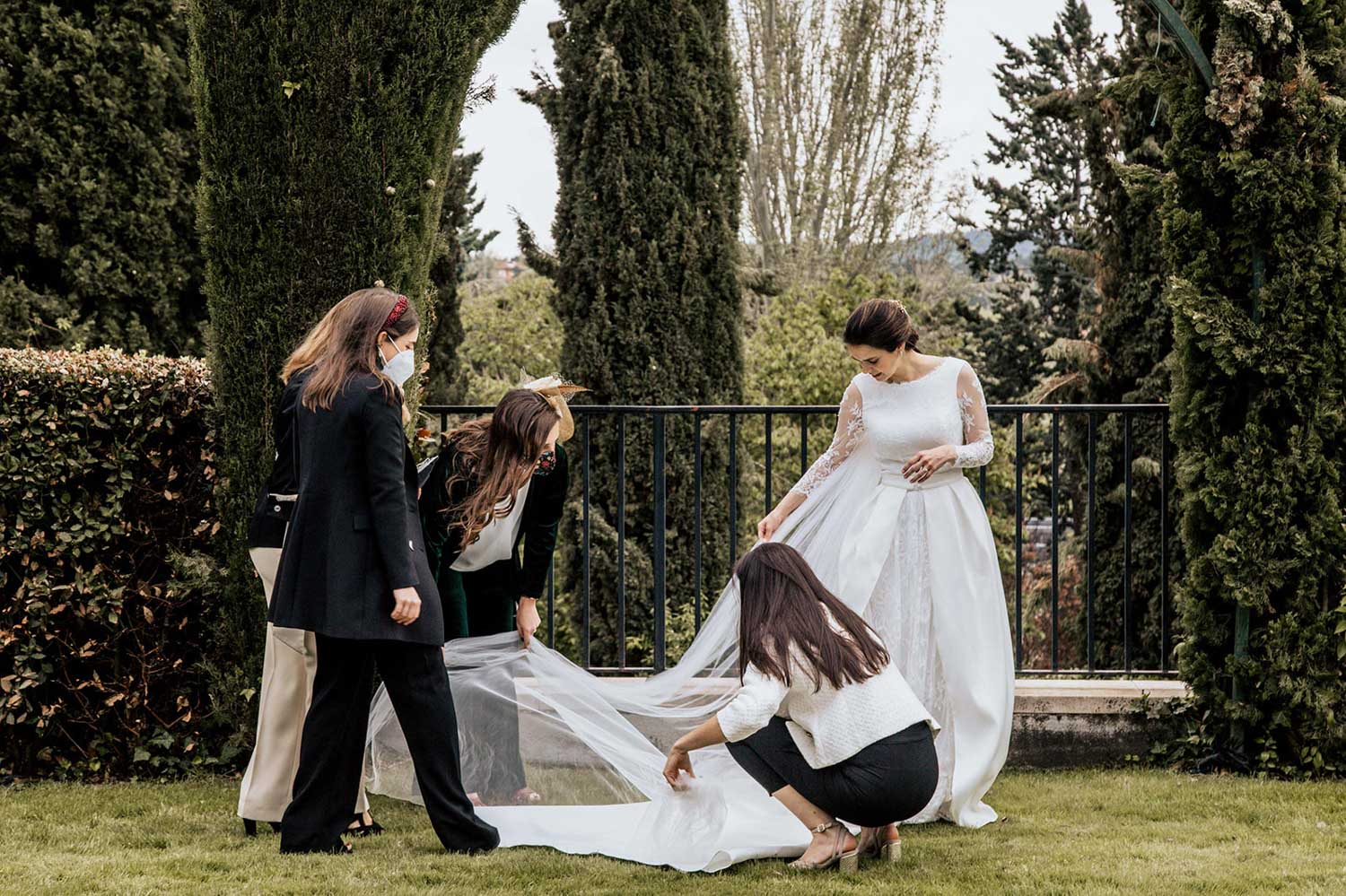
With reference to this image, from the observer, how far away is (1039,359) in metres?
20.1

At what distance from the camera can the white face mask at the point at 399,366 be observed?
413cm

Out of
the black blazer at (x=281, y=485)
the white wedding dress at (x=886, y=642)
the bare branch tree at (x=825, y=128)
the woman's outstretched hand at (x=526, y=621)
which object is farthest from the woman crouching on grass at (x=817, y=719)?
the bare branch tree at (x=825, y=128)

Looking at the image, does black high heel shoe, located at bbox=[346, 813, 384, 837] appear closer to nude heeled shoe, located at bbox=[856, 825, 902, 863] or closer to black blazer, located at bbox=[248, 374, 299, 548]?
black blazer, located at bbox=[248, 374, 299, 548]

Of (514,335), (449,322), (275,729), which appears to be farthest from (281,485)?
(514,335)

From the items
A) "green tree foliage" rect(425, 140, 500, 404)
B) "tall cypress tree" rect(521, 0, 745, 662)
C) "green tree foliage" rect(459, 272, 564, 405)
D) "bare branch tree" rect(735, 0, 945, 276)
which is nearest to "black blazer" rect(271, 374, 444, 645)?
"tall cypress tree" rect(521, 0, 745, 662)

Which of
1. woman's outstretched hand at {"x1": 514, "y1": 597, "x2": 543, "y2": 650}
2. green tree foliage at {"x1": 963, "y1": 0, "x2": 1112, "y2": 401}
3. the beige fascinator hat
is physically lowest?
woman's outstretched hand at {"x1": 514, "y1": 597, "x2": 543, "y2": 650}

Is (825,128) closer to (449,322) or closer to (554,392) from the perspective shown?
(449,322)

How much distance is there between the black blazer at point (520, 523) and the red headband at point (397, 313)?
2.25ft

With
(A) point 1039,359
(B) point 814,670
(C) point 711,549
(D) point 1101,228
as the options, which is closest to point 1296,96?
(B) point 814,670

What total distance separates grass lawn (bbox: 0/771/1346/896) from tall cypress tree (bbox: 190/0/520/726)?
3.29ft

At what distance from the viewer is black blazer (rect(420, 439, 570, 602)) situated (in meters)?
4.59

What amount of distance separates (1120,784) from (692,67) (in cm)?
842

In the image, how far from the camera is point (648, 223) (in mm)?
11977

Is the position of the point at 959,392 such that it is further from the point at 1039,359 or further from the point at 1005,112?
the point at 1005,112
